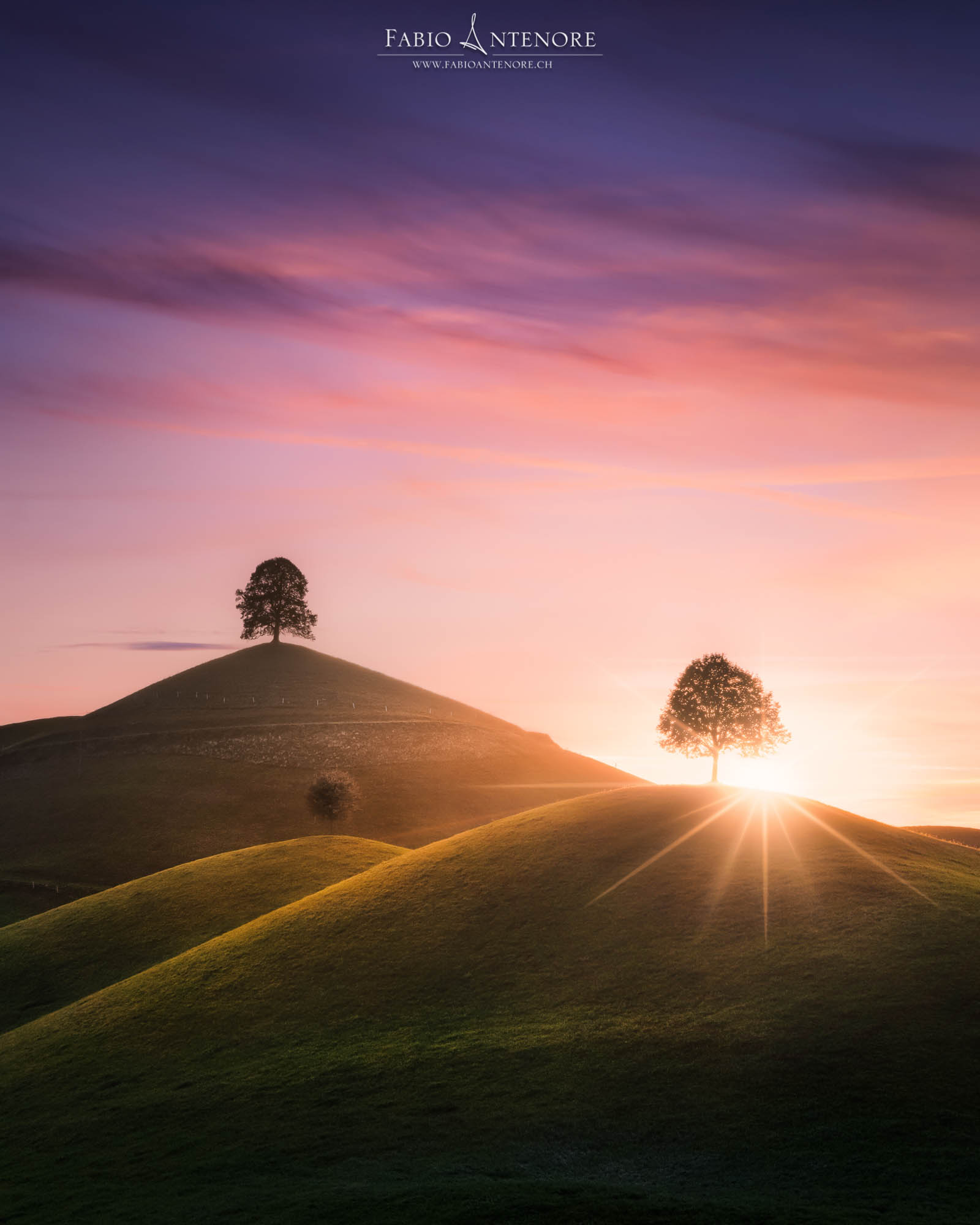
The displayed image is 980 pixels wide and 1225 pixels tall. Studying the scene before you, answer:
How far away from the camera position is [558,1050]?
34.0 meters

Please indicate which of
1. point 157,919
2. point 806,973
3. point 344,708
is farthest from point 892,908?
point 344,708

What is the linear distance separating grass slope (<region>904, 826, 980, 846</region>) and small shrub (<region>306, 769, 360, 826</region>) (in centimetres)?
6026

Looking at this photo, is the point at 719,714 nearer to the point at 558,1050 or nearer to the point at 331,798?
the point at 331,798

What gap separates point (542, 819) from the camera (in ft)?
188

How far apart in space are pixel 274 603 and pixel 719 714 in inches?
3834

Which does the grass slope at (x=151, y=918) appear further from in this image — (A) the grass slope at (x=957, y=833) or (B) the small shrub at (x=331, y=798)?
(A) the grass slope at (x=957, y=833)

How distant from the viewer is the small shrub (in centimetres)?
9888

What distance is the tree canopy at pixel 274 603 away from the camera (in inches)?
6560

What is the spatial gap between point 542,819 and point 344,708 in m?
89.8

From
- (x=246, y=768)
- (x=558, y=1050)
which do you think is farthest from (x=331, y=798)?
(x=558, y=1050)

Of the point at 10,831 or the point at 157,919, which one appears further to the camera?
the point at 10,831

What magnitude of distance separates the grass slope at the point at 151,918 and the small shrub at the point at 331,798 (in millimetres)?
24839

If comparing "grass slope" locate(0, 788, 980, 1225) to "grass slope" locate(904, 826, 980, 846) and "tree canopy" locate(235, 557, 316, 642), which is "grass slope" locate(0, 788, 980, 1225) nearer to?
"grass slope" locate(904, 826, 980, 846)

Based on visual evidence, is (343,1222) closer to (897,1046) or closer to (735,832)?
(897,1046)
